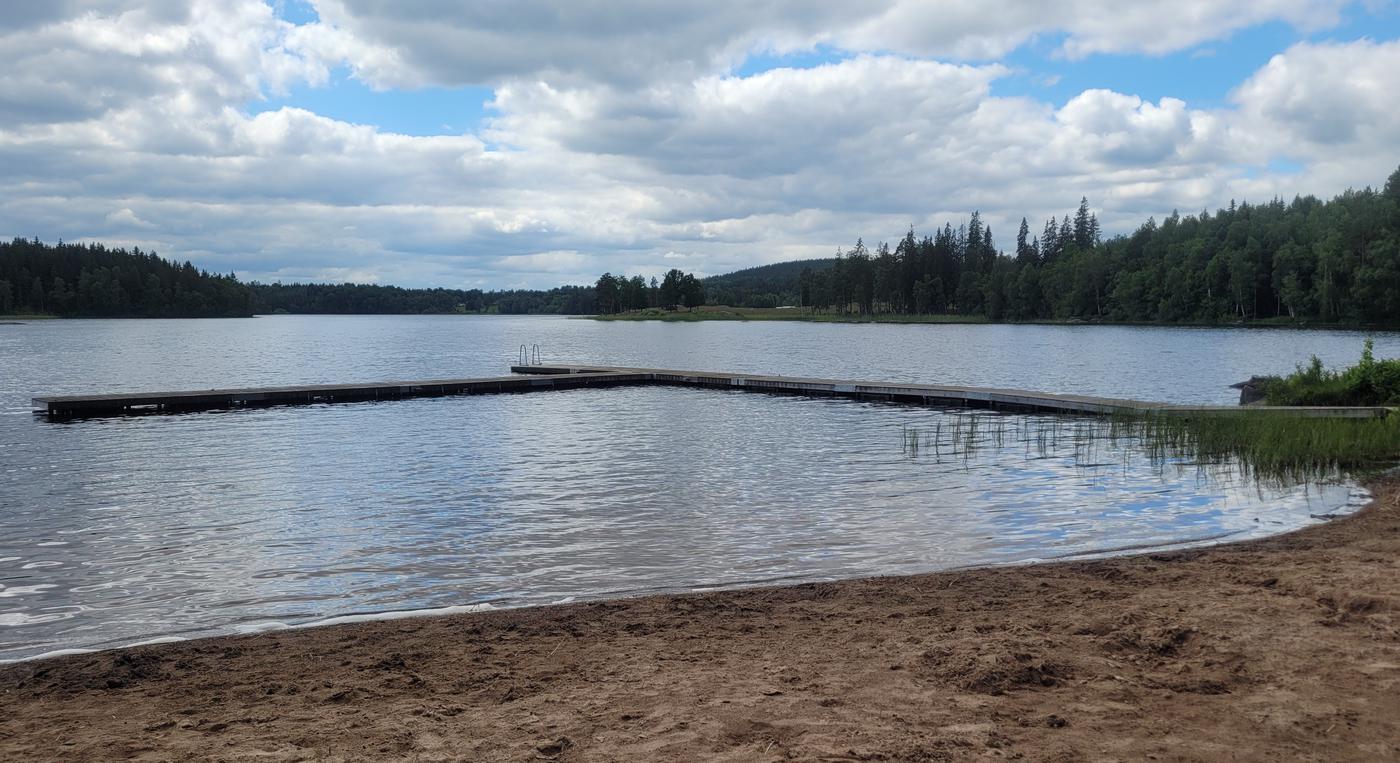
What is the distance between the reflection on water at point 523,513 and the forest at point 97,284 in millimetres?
171637

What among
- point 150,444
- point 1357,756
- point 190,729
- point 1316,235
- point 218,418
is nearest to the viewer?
point 1357,756

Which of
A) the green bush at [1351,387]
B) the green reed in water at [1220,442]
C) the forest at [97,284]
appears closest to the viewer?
the green reed in water at [1220,442]

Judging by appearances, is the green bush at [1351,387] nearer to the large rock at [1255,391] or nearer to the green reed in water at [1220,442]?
the large rock at [1255,391]

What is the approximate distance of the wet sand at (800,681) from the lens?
16.7 feet

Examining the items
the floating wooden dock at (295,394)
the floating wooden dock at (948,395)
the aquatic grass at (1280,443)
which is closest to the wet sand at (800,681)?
the aquatic grass at (1280,443)

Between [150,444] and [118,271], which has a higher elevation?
[118,271]

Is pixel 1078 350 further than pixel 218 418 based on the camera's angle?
Yes

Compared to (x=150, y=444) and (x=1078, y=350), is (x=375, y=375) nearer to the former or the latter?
(x=150, y=444)

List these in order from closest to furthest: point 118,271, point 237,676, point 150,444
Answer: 1. point 237,676
2. point 150,444
3. point 118,271

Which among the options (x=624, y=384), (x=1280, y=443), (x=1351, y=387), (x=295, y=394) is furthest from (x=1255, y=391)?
(x=295, y=394)

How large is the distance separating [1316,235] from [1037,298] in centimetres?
4522

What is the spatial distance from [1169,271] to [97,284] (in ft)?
581

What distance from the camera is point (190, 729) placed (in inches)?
225

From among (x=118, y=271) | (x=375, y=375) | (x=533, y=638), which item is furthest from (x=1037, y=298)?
(x=118, y=271)
